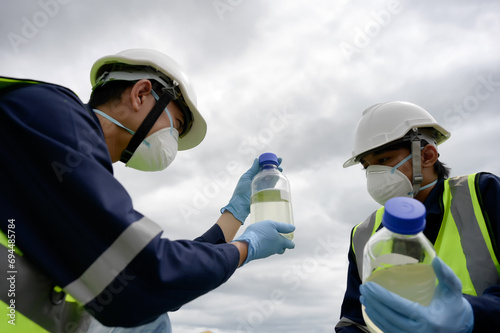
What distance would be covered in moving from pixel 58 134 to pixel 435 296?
2.56m

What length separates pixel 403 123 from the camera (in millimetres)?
4922

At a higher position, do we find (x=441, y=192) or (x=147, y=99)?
(x=441, y=192)

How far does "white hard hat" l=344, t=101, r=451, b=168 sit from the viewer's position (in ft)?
16.1

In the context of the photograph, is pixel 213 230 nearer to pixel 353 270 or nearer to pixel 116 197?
pixel 353 270

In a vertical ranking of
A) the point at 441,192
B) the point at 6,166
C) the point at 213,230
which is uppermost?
the point at 441,192

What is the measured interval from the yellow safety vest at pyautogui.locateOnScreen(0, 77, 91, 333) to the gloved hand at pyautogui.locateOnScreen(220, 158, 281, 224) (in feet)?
8.93

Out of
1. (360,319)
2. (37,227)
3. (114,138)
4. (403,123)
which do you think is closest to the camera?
(37,227)

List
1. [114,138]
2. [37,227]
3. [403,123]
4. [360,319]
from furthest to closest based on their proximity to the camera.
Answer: [403,123] < [360,319] < [114,138] < [37,227]

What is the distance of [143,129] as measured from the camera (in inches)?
136

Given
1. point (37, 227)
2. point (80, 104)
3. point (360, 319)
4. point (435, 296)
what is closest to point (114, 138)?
point (80, 104)

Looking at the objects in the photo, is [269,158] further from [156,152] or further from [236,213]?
[156,152]

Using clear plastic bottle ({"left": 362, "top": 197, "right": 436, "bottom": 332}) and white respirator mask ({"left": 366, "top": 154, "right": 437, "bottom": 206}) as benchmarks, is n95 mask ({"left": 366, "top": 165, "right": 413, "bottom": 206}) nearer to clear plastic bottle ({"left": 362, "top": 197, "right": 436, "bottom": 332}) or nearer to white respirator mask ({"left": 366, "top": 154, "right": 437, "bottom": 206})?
white respirator mask ({"left": 366, "top": 154, "right": 437, "bottom": 206})

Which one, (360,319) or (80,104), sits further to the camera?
(360,319)

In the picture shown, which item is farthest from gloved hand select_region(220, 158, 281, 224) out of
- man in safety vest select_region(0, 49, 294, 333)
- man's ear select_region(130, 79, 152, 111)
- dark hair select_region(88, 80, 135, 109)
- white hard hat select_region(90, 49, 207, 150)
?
man in safety vest select_region(0, 49, 294, 333)
